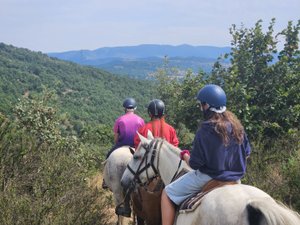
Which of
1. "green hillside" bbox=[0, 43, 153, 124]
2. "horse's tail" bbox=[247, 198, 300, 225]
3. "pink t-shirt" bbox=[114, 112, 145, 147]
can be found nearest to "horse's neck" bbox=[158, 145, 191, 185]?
"horse's tail" bbox=[247, 198, 300, 225]

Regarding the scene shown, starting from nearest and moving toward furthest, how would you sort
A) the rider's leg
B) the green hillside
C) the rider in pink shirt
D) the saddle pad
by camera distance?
the saddle pad
the rider's leg
the rider in pink shirt
the green hillside

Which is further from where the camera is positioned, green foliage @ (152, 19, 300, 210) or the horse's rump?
green foliage @ (152, 19, 300, 210)

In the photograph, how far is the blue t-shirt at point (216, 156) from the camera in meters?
3.77

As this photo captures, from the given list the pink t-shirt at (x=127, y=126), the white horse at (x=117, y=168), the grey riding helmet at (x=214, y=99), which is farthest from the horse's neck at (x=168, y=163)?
the pink t-shirt at (x=127, y=126)

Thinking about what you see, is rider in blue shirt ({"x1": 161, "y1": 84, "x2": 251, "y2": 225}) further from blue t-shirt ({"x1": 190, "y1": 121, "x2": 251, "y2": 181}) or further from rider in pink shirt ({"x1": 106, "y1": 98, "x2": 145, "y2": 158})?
rider in pink shirt ({"x1": 106, "y1": 98, "x2": 145, "y2": 158})

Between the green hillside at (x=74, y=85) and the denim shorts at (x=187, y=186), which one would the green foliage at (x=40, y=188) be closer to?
the denim shorts at (x=187, y=186)

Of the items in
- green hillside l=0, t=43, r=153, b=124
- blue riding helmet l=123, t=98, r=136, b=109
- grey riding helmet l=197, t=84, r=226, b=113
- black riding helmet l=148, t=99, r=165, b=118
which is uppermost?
grey riding helmet l=197, t=84, r=226, b=113

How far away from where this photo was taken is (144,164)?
5.45m

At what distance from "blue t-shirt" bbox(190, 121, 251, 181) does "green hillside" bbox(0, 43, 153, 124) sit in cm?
5823

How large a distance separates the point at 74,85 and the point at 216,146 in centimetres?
9419

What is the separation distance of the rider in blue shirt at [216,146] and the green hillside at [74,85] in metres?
58.2

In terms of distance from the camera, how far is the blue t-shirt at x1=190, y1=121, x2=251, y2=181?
377 cm

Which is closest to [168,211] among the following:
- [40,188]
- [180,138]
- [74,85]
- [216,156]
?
[216,156]

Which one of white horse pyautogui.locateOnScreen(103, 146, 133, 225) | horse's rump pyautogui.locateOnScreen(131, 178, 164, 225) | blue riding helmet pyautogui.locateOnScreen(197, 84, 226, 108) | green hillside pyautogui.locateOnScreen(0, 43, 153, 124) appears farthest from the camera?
green hillside pyautogui.locateOnScreen(0, 43, 153, 124)
